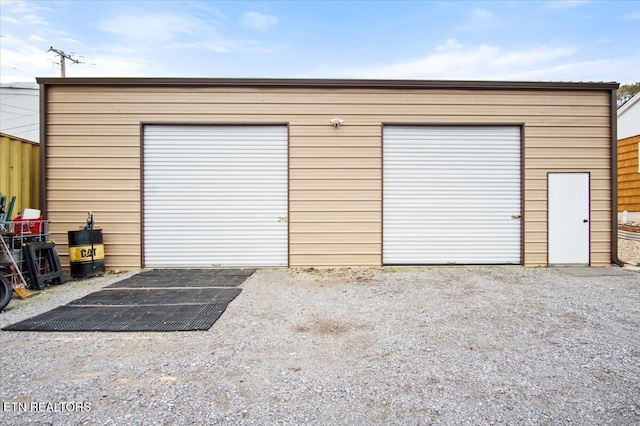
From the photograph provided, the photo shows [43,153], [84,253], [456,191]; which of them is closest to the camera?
[84,253]

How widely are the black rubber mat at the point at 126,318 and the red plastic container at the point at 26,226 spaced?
2.19 meters

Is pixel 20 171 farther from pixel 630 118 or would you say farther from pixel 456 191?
pixel 630 118

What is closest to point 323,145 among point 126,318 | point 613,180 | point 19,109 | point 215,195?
point 215,195

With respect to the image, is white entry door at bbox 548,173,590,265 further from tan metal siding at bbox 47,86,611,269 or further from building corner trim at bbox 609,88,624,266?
building corner trim at bbox 609,88,624,266

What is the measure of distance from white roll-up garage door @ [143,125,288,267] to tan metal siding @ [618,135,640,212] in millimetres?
14221

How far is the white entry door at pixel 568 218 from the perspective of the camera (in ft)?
22.5

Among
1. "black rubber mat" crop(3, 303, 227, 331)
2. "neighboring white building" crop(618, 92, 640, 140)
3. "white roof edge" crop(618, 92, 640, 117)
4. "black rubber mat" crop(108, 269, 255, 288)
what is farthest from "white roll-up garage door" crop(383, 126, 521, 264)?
"white roof edge" crop(618, 92, 640, 117)

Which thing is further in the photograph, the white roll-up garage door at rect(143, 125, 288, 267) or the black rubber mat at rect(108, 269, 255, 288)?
the white roll-up garage door at rect(143, 125, 288, 267)

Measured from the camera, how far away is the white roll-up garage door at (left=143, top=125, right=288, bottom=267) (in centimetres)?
681

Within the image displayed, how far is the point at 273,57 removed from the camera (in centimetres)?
1020

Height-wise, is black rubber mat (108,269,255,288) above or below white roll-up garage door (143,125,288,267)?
below

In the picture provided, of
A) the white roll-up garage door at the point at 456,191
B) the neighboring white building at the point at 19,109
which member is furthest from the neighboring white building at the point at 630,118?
the neighboring white building at the point at 19,109

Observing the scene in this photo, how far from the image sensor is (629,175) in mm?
13312

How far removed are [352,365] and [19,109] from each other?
18.9 meters
